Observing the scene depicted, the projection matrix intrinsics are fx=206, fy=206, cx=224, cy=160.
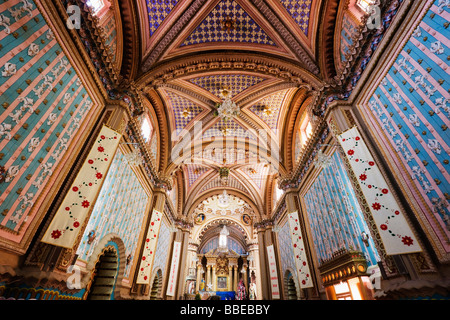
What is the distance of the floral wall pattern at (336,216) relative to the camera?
579cm

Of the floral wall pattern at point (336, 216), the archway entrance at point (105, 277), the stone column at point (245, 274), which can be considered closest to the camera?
the floral wall pattern at point (336, 216)

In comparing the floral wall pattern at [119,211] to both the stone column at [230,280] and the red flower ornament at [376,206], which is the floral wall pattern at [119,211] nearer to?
the red flower ornament at [376,206]

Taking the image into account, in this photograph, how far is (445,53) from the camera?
12.4 feet

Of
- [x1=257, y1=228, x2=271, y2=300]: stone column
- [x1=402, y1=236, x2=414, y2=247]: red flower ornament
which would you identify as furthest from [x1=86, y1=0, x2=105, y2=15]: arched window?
[x1=257, y1=228, x2=271, y2=300]: stone column

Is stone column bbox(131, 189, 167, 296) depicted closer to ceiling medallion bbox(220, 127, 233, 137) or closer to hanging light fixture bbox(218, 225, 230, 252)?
ceiling medallion bbox(220, 127, 233, 137)

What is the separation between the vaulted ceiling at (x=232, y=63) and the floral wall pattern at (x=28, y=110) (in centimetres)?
334

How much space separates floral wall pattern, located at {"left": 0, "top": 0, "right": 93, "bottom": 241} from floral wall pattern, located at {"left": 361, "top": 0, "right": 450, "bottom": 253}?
7.76m

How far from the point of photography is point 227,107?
10414 mm

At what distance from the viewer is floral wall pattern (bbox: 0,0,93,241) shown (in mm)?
3641

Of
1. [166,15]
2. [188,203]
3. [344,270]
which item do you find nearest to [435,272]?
[344,270]

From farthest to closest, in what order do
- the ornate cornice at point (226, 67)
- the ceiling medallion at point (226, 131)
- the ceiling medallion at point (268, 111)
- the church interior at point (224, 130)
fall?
the ceiling medallion at point (226, 131), the ceiling medallion at point (268, 111), the ornate cornice at point (226, 67), the church interior at point (224, 130)

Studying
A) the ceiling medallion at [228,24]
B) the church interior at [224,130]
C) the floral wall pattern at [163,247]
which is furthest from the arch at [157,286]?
the ceiling medallion at [228,24]

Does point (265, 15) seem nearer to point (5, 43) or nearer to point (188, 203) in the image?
point (5, 43)

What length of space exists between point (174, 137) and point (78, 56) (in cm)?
677
